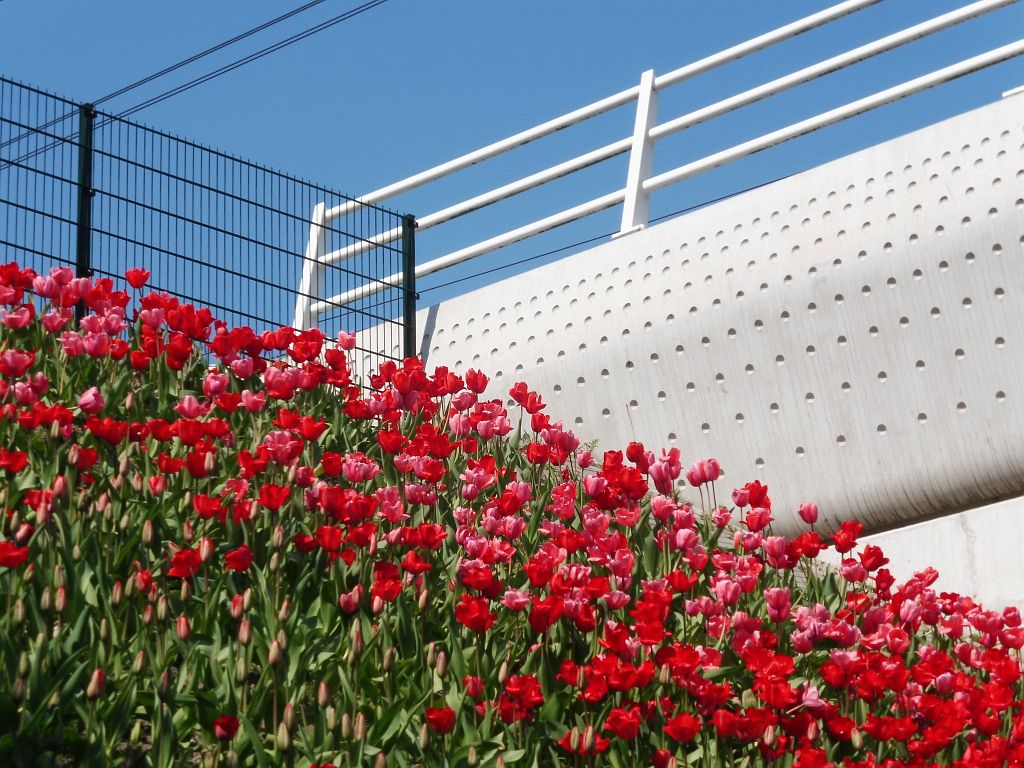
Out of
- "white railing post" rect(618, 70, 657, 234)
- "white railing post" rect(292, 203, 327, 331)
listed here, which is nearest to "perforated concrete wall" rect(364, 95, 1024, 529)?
"white railing post" rect(618, 70, 657, 234)

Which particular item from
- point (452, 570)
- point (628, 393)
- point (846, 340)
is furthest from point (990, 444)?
point (452, 570)

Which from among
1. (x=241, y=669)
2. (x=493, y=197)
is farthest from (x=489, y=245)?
(x=241, y=669)

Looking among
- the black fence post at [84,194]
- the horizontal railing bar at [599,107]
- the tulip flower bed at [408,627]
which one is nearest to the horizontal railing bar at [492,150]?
the horizontal railing bar at [599,107]

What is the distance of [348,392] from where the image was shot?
434cm

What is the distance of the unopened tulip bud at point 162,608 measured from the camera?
8.21 feet

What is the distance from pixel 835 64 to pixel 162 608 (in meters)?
4.93

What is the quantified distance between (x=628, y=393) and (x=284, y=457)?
3.61 m

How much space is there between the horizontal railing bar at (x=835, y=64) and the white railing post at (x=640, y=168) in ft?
0.48

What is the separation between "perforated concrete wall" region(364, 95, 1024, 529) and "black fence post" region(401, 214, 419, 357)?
97 centimetres

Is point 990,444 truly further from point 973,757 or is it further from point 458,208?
point 458,208

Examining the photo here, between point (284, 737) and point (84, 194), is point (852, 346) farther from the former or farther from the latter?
point (284, 737)

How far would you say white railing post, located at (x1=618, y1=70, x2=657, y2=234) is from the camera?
22.8 feet

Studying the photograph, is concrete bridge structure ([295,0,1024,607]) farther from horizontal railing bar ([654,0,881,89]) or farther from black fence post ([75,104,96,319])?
black fence post ([75,104,96,319])

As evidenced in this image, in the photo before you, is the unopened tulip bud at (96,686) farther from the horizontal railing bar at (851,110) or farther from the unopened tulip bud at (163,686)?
the horizontal railing bar at (851,110)
